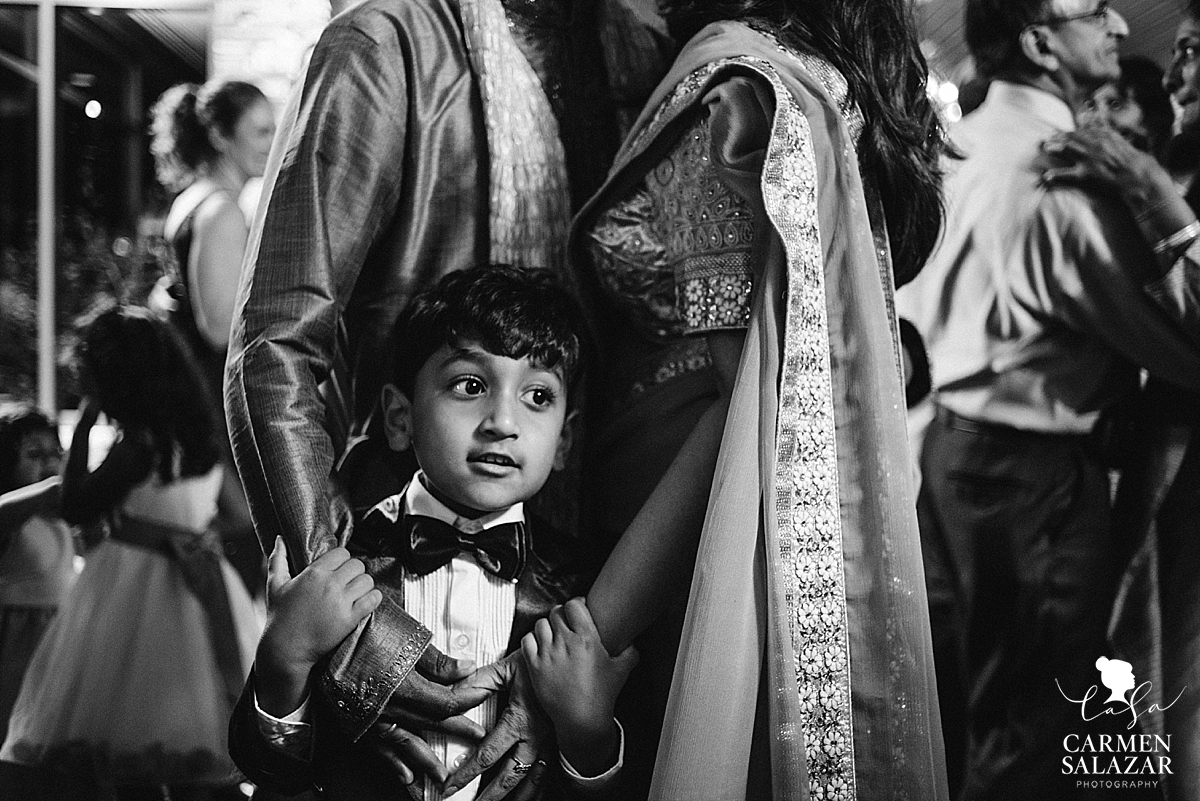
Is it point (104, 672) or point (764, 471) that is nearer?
point (764, 471)

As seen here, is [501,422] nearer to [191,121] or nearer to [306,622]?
[306,622]

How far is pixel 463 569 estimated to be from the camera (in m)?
1.20

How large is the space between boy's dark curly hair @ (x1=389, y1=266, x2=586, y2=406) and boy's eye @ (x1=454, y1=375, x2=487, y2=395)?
0.04 metres

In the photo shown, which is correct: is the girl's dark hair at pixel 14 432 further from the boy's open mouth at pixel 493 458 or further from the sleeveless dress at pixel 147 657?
the boy's open mouth at pixel 493 458

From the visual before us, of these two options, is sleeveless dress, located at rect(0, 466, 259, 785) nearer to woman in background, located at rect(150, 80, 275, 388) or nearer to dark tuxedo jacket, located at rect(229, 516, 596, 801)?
woman in background, located at rect(150, 80, 275, 388)

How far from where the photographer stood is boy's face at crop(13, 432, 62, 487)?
175 centimetres

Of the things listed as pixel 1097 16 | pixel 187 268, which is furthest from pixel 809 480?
pixel 187 268

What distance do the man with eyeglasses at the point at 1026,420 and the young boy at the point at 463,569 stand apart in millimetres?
720

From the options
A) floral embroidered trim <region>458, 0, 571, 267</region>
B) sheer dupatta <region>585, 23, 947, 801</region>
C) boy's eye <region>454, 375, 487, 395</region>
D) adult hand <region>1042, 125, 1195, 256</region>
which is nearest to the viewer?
sheer dupatta <region>585, 23, 947, 801</region>

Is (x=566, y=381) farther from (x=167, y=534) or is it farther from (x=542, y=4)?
(x=167, y=534)

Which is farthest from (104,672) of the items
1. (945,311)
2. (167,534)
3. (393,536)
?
(945,311)

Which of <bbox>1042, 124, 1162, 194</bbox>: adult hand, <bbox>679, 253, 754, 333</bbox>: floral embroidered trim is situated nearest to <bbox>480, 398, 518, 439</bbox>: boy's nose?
<bbox>679, 253, 754, 333</bbox>: floral embroidered trim

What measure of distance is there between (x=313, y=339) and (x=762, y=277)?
0.50 m

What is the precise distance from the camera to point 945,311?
168cm
